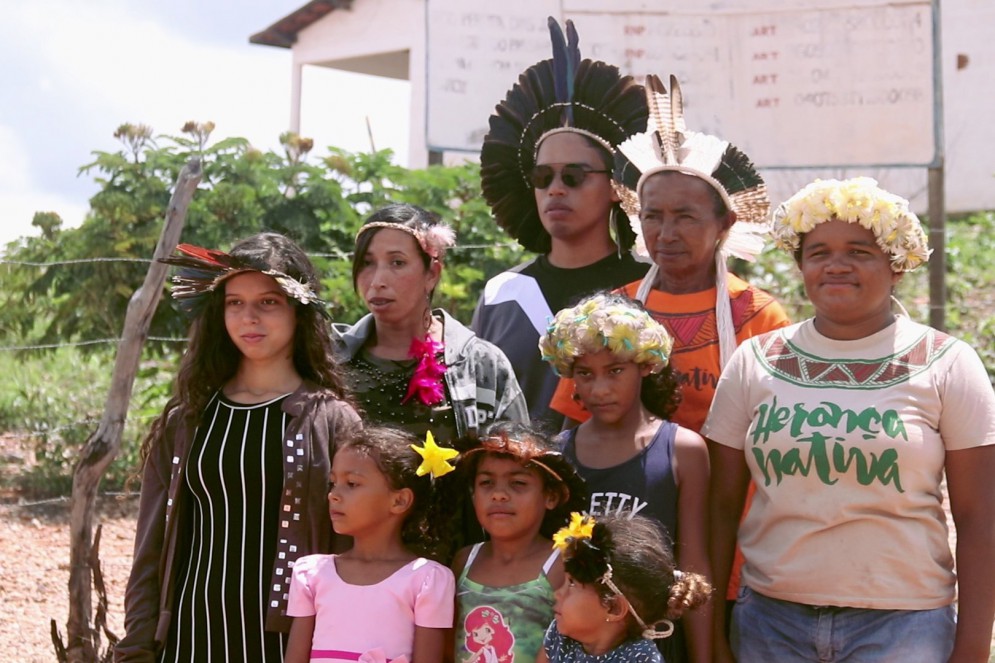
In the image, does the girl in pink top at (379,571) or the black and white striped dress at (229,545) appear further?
the black and white striped dress at (229,545)

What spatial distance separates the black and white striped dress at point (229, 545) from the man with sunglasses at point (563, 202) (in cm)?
98

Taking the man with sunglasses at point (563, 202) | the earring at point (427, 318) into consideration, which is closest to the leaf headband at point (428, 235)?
the earring at point (427, 318)

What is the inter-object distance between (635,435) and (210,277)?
1344 millimetres

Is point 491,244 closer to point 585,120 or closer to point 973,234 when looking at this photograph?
point 585,120

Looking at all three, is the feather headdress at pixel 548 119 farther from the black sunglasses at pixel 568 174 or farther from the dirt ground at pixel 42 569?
the dirt ground at pixel 42 569

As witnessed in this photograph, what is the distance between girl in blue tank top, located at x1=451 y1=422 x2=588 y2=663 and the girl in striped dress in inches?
16.6

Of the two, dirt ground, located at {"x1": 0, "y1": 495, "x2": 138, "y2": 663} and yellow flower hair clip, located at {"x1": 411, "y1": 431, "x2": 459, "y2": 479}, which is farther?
dirt ground, located at {"x1": 0, "y1": 495, "x2": 138, "y2": 663}

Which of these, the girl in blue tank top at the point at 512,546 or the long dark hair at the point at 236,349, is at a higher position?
the long dark hair at the point at 236,349

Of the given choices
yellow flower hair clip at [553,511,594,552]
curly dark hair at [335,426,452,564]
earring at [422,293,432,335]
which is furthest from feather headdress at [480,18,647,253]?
yellow flower hair clip at [553,511,594,552]

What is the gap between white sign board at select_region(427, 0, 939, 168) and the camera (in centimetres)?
787

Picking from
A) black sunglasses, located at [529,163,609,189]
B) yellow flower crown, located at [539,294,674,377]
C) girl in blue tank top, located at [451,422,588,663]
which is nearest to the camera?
girl in blue tank top, located at [451,422,588,663]

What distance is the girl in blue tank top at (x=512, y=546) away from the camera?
126 inches

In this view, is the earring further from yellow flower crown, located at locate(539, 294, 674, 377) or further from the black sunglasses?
the black sunglasses

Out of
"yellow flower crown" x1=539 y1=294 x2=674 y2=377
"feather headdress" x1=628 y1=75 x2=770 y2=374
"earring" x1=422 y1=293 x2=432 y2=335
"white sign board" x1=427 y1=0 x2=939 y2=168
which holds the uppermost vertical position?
"white sign board" x1=427 y1=0 x2=939 y2=168
